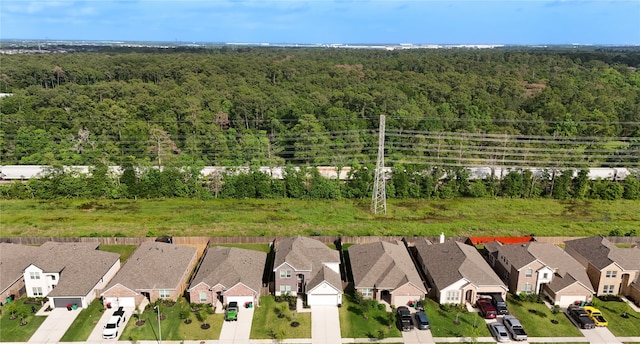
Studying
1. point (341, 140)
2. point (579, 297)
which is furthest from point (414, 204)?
point (579, 297)

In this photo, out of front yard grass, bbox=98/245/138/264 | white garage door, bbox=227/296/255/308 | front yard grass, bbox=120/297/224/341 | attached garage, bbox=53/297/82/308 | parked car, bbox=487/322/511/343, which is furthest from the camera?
front yard grass, bbox=98/245/138/264

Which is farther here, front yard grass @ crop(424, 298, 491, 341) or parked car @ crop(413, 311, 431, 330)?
parked car @ crop(413, 311, 431, 330)

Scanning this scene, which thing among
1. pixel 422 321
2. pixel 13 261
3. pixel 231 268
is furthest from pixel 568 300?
pixel 13 261

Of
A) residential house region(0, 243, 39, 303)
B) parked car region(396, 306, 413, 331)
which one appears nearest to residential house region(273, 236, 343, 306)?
parked car region(396, 306, 413, 331)

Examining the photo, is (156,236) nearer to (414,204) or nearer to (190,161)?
(190,161)

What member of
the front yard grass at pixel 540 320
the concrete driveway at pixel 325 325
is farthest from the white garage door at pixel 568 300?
the concrete driveway at pixel 325 325

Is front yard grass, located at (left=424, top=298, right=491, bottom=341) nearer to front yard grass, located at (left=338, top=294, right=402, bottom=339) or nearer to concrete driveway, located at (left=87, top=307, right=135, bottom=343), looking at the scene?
front yard grass, located at (left=338, top=294, right=402, bottom=339)

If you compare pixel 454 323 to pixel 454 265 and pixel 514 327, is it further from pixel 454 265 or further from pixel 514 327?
pixel 454 265
